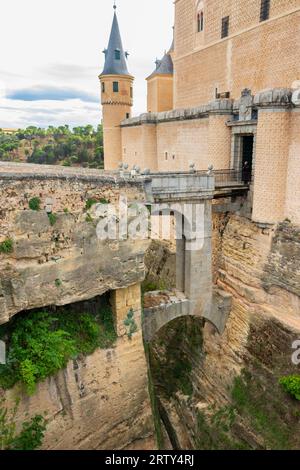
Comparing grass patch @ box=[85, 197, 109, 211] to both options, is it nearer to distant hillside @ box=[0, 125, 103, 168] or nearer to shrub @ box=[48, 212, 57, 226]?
shrub @ box=[48, 212, 57, 226]

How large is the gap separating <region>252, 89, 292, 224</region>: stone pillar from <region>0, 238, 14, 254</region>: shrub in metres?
8.29

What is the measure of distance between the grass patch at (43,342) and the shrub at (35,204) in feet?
9.57

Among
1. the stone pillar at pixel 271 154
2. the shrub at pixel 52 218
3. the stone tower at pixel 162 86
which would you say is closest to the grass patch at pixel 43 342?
the shrub at pixel 52 218

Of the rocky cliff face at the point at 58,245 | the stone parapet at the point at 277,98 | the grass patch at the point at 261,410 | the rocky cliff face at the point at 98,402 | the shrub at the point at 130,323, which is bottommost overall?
the grass patch at the point at 261,410

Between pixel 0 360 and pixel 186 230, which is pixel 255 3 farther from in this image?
pixel 0 360

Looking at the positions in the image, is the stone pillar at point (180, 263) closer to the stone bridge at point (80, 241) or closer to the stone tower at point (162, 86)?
the stone bridge at point (80, 241)

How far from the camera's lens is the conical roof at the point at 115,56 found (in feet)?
79.2

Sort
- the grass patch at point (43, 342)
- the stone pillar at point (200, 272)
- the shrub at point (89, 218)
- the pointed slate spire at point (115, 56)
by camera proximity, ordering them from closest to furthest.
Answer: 1. the grass patch at point (43, 342)
2. the shrub at point (89, 218)
3. the stone pillar at point (200, 272)
4. the pointed slate spire at point (115, 56)

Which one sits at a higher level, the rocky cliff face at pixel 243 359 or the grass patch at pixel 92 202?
the grass patch at pixel 92 202

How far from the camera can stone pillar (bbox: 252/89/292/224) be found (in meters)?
11.2

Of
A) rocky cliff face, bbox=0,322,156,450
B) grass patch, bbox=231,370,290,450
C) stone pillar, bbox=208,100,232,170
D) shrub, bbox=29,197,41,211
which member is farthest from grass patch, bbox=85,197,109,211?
grass patch, bbox=231,370,290,450

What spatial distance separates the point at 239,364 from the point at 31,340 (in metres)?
8.15


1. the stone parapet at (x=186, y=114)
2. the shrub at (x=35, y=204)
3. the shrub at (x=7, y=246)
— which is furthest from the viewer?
the stone parapet at (x=186, y=114)

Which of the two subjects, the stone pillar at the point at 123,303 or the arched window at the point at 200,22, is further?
Result: the arched window at the point at 200,22
